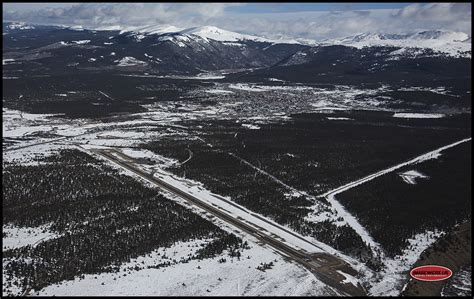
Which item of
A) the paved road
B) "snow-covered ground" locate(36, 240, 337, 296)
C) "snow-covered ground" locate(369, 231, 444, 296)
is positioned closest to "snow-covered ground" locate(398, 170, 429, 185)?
"snow-covered ground" locate(369, 231, 444, 296)

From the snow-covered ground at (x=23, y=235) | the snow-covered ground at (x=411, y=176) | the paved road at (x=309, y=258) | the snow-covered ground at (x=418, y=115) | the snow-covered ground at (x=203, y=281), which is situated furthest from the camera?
the snow-covered ground at (x=418, y=115)

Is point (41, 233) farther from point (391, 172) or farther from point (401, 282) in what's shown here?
point (391, 172)

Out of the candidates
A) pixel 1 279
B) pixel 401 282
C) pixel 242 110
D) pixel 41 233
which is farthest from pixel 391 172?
pixel 242 110

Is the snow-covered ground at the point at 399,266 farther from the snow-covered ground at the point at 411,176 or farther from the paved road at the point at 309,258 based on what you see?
the snow-covered ground at the point at 411,176

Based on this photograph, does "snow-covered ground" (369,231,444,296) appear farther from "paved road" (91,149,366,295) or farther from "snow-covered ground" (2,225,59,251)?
"snow-covered ground" (2,225,59,251)

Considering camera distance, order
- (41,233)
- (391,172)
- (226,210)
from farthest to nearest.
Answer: (391,172) < (226,210) < (41,233)

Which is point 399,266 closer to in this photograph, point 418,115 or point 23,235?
point 23,235

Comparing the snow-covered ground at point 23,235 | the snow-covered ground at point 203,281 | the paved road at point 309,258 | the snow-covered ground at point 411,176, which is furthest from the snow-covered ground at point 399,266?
the snow-covered ground at point 23,235

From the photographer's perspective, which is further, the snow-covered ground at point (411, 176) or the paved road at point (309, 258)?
the snow-covered ground at point (411, 176)

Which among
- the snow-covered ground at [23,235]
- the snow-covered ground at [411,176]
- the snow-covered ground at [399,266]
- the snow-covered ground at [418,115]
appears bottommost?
the snow-covered ground at [418,115]

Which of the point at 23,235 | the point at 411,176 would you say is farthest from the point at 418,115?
the point at 23,235

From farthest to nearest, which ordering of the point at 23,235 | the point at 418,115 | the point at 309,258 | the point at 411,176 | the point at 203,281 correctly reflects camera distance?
1. the point at 418,115
2. the point at 411,176
3. the point at 23,235
4. the point at 309,258
5. the point at 203,281
